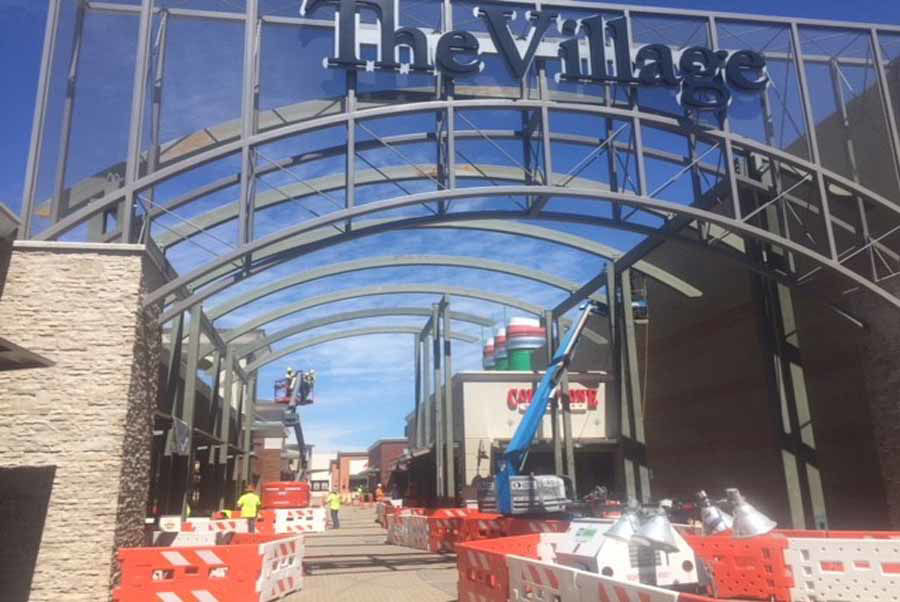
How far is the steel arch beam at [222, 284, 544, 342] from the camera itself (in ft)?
88.2

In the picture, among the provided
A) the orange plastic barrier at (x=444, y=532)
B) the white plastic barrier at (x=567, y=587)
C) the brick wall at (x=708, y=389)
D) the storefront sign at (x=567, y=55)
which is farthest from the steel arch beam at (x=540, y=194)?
the orange plastic barrier at (x=444, y=532)

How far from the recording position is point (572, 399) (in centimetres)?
Result: 3077

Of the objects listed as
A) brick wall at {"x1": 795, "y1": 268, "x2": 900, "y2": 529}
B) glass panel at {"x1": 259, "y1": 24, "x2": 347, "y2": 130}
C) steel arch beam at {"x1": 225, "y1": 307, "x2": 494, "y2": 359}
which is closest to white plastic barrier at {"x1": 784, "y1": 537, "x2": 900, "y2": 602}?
brick wall at {"x1": 795, "y1": 268, "x2": 900, "y2": 529}

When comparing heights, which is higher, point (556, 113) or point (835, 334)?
point (556, 113)

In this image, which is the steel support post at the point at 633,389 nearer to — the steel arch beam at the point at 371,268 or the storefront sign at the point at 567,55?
the steel arch beam at the point at 371,268

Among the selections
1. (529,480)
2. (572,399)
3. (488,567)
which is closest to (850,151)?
(529,480)

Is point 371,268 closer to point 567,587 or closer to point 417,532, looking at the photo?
point 417,532

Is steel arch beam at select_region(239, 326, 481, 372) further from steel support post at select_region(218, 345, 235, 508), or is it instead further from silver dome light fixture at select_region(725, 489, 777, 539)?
silver dome light fixture at select_region(725, 489, 777, 539)

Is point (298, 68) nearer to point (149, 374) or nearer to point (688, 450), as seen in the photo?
point (149, 374)

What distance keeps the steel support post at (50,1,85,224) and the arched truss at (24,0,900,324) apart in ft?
1.75

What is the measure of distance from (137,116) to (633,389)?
15329 millimetres

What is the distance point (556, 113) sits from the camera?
16.9m

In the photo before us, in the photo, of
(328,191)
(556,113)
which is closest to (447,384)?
(328,191)

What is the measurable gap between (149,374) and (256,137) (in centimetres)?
520
